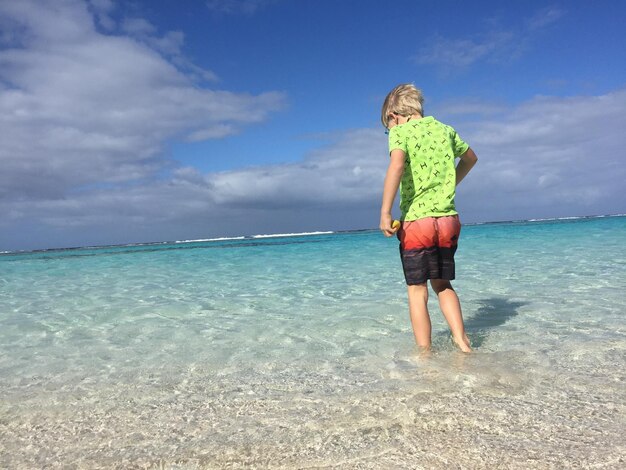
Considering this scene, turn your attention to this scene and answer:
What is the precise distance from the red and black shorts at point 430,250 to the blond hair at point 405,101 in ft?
3.08

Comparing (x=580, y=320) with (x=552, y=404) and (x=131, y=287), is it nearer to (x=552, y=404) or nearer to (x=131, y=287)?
(x=552, y=404)

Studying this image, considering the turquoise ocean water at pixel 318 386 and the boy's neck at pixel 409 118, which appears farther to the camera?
the boy's neck at pixel 409 118

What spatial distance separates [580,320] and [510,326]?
2.38 ft

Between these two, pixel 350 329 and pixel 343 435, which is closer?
pixel 343 435

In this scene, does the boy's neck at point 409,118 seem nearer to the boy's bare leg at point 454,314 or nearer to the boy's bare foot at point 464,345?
the boy's bare leg at point 454,314

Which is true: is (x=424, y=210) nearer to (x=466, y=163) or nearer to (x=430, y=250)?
(x=430, y=250)

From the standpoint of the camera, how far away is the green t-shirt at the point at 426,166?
3562mm

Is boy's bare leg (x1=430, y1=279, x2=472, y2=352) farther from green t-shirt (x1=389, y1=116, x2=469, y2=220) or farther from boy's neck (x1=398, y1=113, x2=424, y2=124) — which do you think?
boy's neck (x1=398, y1=113, x2=424, y2=124)

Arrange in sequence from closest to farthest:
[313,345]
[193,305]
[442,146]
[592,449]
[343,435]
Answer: [592,449] → [343,435] → [442,146] → [313,345] → [193,305]

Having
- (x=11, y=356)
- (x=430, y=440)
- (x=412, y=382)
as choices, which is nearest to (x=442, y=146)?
(x=412, y=382)

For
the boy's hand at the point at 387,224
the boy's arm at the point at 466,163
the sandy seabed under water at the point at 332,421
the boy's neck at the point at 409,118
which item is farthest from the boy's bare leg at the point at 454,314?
the boy's neck at the point at 409,118

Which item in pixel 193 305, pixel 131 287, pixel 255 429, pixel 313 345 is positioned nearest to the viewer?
pixel 255 429

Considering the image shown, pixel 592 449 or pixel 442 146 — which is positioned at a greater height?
pixel 442 146

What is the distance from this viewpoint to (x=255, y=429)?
7.73 feet
